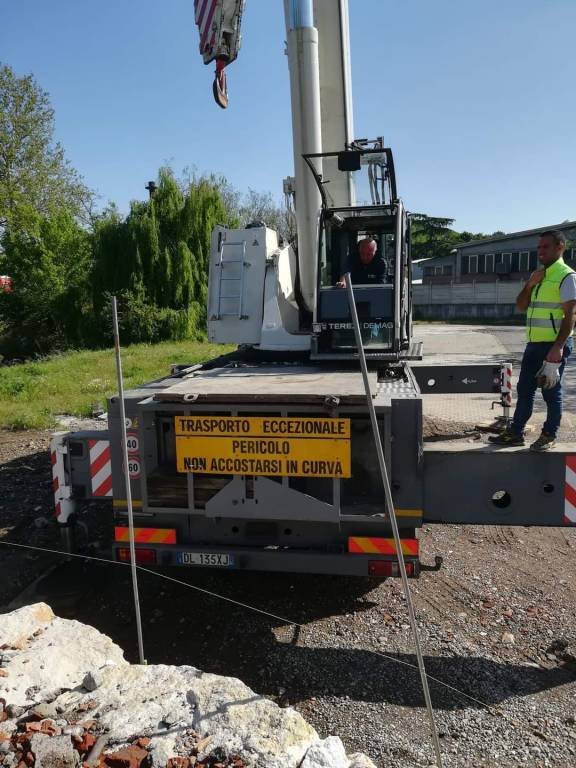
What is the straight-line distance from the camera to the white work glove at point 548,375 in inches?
159

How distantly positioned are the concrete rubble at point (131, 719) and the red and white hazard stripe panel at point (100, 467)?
125cm

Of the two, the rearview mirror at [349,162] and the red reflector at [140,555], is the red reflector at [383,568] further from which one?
the rearview mirror at [349,162]

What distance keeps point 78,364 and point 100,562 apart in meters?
13.4

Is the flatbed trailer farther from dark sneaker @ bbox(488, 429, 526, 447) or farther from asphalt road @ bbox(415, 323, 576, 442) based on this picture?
asphalt road @ bbox(415, 323, 576, 442)

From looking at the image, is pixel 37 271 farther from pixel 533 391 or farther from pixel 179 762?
pixel 179 762

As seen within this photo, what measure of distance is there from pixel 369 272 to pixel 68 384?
9358mm

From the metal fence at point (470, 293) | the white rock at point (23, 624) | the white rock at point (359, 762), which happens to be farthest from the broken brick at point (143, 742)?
the metal fence at point (470, 293)

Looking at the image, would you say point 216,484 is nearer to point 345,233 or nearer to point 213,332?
point 213,332

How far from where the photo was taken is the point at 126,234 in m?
26.3

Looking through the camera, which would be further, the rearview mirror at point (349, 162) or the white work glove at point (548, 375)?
the rearview mirror at point (349, 162)

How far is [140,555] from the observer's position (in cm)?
393

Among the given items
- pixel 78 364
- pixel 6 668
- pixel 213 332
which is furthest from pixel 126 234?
pixel 6 668

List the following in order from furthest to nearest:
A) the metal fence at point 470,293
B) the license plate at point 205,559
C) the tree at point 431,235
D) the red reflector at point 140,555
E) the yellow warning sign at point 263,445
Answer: the tree at point 431,235, the metal fence at point 470,293, the red reflector at point 140,555, the license plate at point 205,559, the yellow warning sign at point 263,445

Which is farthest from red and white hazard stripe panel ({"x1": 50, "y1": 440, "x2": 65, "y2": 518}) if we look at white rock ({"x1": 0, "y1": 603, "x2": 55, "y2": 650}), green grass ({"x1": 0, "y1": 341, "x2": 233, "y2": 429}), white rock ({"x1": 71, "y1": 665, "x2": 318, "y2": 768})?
green grass ({"x1": 0, "y1": 341, "x2": 233, "y2": 429})
